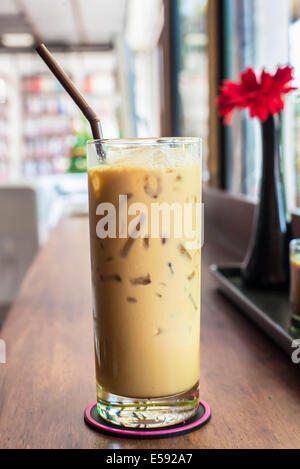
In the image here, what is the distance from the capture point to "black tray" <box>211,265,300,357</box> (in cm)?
65

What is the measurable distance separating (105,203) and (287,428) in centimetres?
25

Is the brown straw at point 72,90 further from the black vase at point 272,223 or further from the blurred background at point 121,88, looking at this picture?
the blurred background at point 121,88

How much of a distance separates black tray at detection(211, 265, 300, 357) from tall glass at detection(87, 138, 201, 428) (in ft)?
0.66

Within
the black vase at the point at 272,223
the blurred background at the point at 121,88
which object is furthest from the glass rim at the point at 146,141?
the blurred background at the point at 121,88

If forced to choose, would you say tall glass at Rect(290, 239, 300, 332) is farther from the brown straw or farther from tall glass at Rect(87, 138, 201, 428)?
the brown straw

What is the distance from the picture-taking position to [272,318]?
0.73 metres

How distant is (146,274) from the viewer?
0.45 metres

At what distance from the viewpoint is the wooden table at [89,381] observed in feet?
1.49

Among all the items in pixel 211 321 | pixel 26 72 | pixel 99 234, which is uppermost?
pixel 26 72

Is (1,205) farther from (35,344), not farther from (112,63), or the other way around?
(112,63)

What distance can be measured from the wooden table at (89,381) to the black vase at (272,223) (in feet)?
0.30

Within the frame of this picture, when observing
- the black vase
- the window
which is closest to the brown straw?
the black vase
